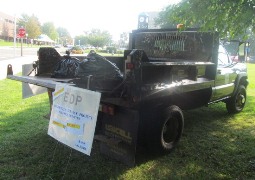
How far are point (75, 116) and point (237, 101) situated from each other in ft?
17.6

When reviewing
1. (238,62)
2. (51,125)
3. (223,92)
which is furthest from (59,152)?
(238,62)

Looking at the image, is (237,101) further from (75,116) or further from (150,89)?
(75,116)

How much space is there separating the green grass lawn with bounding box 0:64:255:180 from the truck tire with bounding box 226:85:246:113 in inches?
29.5

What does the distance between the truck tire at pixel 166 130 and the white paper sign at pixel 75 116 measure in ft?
3.70

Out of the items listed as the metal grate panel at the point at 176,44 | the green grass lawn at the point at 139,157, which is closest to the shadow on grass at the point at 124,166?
the green grass lawn at the point at 139,157

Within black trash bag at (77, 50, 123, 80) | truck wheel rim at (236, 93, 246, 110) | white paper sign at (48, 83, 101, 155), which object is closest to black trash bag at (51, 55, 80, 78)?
black trash bag at (77, 50, 123, 80)

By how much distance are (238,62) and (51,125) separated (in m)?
5.04

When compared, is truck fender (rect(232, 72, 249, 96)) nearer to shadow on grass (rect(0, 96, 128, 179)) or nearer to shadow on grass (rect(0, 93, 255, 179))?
shadow on grass (rect(0, 93, 255, 179))

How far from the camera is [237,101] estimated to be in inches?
293

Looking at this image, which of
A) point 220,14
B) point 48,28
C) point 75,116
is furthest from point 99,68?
point 48,28

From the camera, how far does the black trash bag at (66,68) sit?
4.50m

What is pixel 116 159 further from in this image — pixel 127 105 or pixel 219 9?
pixel 219 9

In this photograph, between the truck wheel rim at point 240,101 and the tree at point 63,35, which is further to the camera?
the tree at point 63,35

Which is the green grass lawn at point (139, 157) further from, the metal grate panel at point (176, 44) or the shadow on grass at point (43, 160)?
the metal grate panel at point (176, 44)
